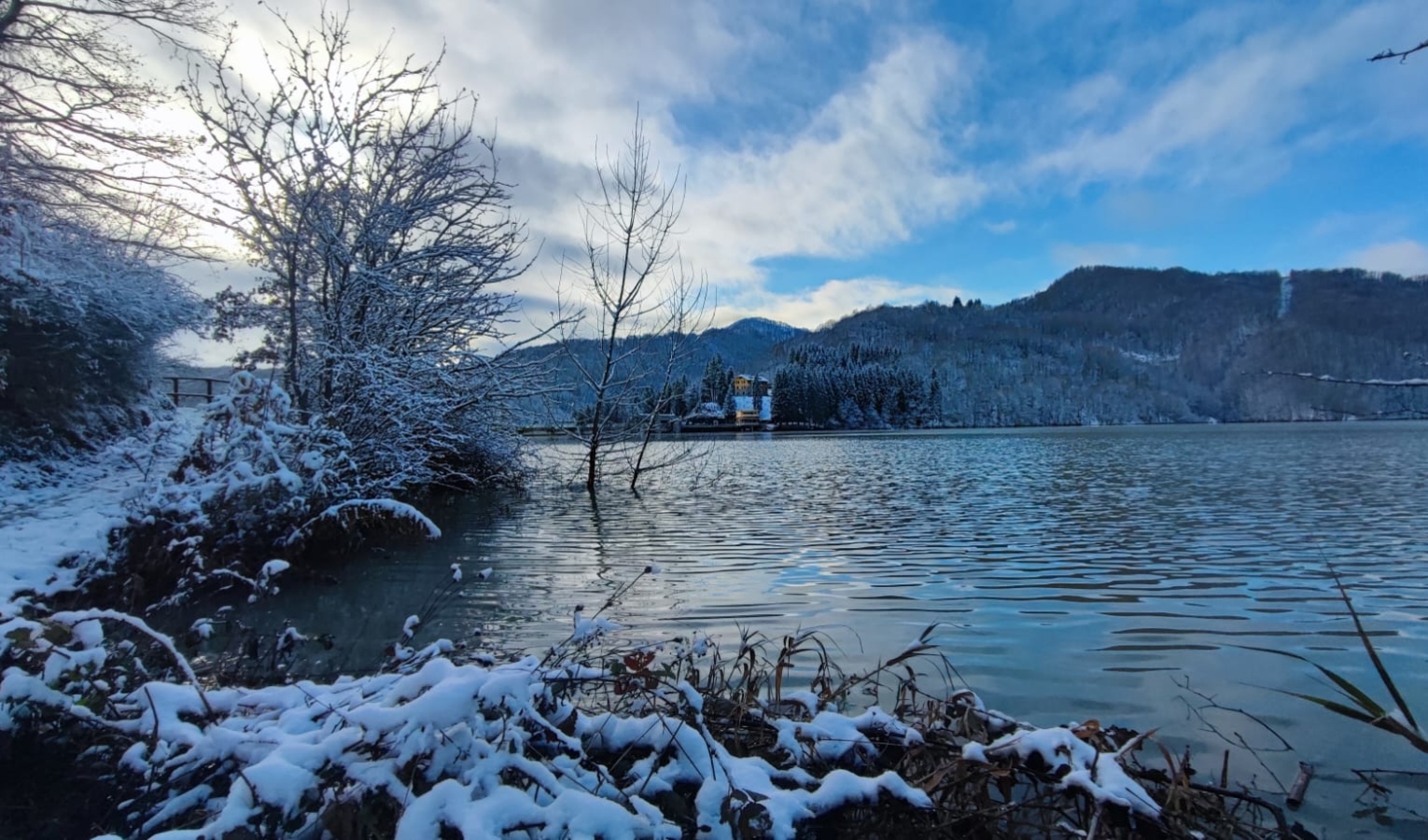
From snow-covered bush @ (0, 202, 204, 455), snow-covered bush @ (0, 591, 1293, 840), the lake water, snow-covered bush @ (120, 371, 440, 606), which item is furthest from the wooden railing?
snow-covered bush @ (0, 591, 1293, 840)

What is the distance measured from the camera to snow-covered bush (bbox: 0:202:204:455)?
41.3 feet

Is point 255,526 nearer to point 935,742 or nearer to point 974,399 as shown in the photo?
point 935,742

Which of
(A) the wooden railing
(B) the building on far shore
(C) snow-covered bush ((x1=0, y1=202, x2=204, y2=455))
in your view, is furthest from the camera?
(B) the building on far shore

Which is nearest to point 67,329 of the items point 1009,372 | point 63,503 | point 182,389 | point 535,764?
point 63,503

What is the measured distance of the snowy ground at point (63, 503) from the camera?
6680 millimetres

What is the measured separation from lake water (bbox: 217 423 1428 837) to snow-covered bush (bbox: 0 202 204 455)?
750 cm

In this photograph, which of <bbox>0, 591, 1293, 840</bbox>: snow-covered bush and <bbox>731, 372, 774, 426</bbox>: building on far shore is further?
<bbox>731, 372, 774, 426</bbox>: building on far shore

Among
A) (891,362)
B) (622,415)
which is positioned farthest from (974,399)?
(622,415)

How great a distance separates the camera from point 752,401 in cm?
11850

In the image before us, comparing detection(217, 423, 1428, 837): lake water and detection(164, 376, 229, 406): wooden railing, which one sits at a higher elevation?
detection(164, 376, 229, 406): wooden railing

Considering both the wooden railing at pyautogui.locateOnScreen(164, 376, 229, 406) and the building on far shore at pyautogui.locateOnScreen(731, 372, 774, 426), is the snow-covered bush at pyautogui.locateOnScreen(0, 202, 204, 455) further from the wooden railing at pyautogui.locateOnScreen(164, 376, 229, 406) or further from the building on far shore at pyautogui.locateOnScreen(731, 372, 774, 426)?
the building on far shore at pyautogui.locateOnScreen(731, 372, 774, 426)

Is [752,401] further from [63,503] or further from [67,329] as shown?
[63,503]

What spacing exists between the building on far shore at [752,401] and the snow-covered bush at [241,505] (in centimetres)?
8485

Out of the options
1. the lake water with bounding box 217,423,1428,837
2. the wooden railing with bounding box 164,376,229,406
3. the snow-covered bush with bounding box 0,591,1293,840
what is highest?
the wooden railing with bounding box 164,376,229,406
